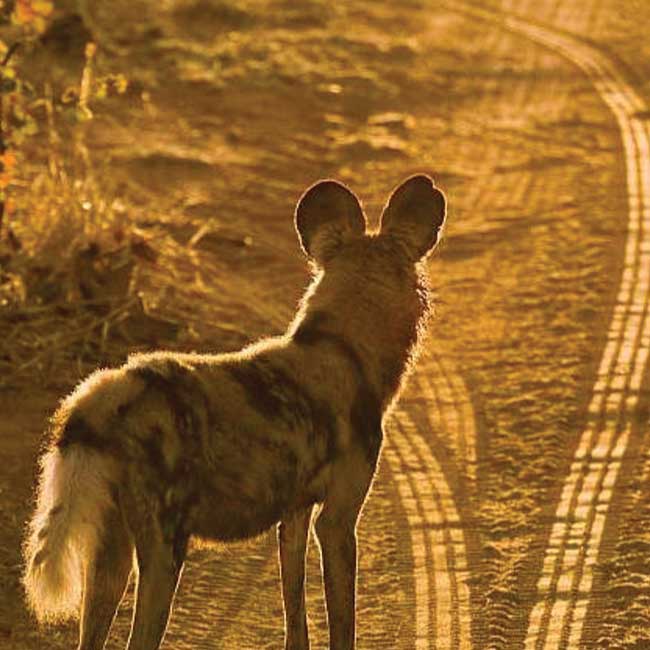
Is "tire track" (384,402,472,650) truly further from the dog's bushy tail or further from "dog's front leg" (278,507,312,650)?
the dog's bushy tail

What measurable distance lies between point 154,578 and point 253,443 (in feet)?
1.34

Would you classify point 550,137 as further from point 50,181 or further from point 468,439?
point 468,439

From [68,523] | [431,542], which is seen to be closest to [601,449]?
[431,542]

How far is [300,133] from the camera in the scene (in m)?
13.9

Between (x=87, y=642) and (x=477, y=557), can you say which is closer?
(x=87, y=642)

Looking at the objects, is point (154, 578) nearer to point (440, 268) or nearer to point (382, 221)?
point (382, 221)

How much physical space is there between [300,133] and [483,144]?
1.18m

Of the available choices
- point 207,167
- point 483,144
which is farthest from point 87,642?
point 483,144

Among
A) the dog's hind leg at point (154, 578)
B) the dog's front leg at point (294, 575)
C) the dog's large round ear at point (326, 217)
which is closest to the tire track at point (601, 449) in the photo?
the dog's front leg at point (294, 575)

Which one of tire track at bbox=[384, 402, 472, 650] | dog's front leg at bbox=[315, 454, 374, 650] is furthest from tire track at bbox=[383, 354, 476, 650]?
A: dog's front leg at bbox=[315, 454, 374, 650]

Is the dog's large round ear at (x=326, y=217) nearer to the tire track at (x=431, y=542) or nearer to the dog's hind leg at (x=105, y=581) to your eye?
the tire track at (x=431, y=542)

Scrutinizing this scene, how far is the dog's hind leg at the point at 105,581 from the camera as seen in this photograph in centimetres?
505

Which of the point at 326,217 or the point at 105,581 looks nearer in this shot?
the point at 105,581

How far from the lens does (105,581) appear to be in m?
5.14
